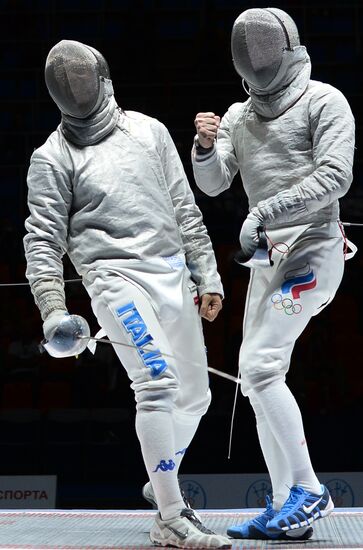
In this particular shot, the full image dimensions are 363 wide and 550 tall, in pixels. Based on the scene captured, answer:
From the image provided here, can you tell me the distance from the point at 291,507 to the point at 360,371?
87.2 inches

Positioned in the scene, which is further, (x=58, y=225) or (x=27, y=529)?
(x=27, y=529)

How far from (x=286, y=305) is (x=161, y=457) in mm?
496

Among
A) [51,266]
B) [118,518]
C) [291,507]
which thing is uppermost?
[51,266]

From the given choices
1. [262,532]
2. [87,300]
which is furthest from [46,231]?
[87,300]

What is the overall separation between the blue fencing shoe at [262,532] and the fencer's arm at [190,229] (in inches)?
23.2

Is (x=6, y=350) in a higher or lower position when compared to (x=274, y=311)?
lower

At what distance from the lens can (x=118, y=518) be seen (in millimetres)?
2686

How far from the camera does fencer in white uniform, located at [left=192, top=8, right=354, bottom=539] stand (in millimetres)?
2238

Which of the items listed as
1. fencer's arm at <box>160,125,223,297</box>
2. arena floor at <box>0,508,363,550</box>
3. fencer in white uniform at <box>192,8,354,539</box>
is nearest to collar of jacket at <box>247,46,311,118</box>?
fencer in white uniform at <box>192,8,354,539</box>

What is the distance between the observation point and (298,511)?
218 cm

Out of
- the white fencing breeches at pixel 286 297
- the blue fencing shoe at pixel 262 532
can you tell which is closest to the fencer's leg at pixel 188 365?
the white fencing breeches at pixel 286 297

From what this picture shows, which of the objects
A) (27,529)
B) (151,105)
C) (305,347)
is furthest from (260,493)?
(151,105)

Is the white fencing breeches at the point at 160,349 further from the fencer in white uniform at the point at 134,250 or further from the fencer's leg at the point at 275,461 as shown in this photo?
the fencer's leg at the point at 275,461

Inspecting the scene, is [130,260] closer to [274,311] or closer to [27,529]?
[274,311]
